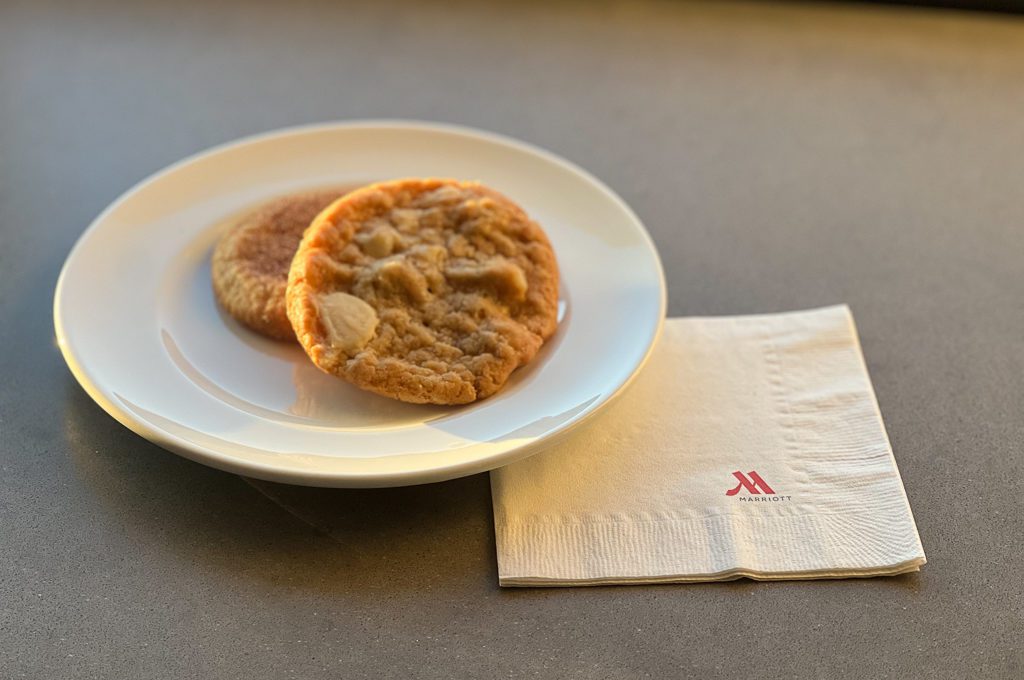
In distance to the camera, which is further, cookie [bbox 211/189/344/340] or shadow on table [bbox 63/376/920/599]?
cookie [bbox 211/189/344/340]

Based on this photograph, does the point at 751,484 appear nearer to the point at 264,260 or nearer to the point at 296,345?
the point at 296,345

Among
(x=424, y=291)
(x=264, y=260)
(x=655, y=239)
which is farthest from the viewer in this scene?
(x=655, y=239)

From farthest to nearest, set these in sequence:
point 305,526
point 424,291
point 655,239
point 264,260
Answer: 1. point 655,239
2. point 264,260
3. point 424,291
4. point 305,526

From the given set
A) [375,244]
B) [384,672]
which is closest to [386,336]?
[375,244]

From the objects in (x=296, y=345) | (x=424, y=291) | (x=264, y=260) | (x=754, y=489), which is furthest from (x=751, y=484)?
(x=264, y=260)

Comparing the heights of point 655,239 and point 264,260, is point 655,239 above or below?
above

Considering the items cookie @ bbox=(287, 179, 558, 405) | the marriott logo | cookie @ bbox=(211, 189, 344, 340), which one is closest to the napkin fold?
the marriott logo

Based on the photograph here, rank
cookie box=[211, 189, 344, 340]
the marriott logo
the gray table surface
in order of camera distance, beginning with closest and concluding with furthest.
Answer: the gray table surface < the marriott logo < cookie box=[211, 189, 344, 340]

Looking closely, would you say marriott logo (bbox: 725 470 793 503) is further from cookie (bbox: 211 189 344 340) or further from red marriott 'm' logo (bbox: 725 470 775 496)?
cookie (bbox: 211 189 344 340)

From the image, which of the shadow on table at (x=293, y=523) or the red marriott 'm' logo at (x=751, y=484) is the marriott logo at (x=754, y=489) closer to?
the red marriott 'm' logo at (x=751, y=484)

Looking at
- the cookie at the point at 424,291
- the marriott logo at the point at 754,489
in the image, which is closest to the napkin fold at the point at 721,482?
the marriott logo at the point at 754,489
